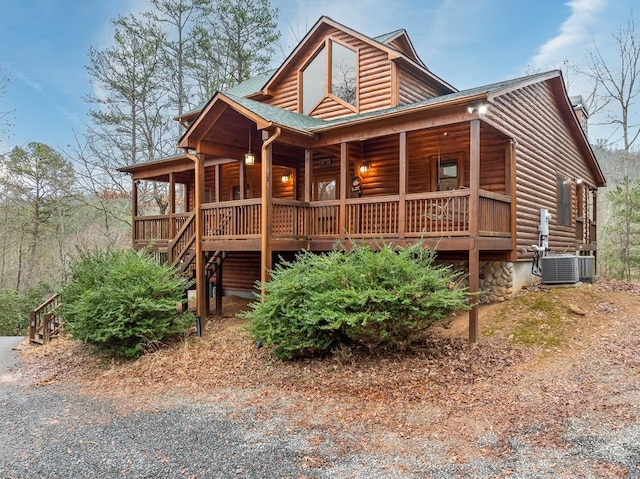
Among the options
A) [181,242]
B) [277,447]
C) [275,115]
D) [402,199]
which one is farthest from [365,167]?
[277,447]

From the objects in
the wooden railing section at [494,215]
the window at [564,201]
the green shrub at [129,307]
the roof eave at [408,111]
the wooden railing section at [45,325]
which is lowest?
the wooden railing section at [45,325]

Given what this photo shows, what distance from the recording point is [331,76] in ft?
41.5

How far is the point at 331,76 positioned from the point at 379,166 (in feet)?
10.2

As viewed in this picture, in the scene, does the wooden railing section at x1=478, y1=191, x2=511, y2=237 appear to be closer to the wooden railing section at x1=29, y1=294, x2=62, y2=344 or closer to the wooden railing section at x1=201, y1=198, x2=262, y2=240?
the wooden railing section at x1=201, y1=198, x2=262, y2=240

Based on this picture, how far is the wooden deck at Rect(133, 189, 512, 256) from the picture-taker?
8461 mm

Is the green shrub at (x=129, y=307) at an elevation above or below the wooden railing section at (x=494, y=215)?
below

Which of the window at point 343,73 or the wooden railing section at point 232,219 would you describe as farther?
the window at point 343,73

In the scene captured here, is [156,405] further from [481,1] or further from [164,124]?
[481,1]

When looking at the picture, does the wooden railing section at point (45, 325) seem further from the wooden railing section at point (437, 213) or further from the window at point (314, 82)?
the wooden railing section at point (437, 213)

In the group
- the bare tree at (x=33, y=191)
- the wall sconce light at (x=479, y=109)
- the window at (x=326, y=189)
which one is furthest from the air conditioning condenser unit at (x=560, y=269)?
the bare tree at (x=33, y=191)

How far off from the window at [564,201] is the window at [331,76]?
6.64m

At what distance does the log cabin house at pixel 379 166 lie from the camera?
8.63m

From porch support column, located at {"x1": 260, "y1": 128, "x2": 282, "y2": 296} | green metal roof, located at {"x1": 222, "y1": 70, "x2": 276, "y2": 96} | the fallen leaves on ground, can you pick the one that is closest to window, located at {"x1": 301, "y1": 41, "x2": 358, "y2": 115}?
green metal roof, located at {"x1": 222, "y1": 70, "x2": 276, "y2": 96}

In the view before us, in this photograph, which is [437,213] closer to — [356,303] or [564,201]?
[356,303]
